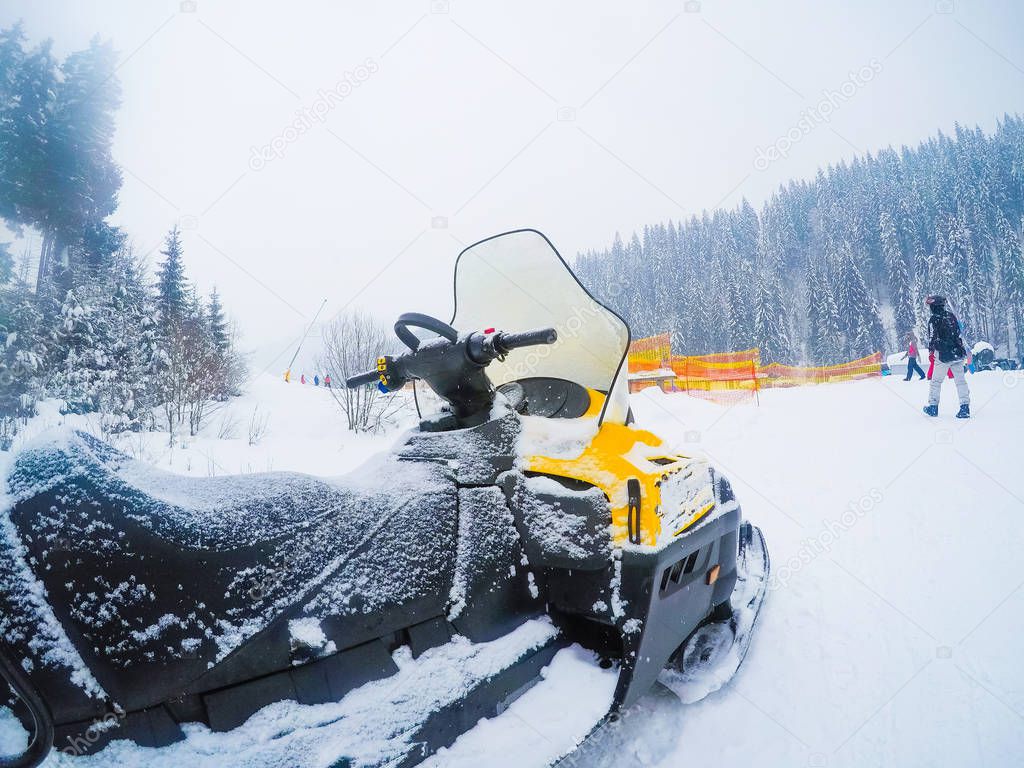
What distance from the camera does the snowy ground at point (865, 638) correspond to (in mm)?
1793

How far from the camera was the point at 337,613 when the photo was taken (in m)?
1.25

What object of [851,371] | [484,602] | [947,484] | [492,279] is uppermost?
[492,279]

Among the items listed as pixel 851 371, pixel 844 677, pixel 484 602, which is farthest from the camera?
pixel 851 371

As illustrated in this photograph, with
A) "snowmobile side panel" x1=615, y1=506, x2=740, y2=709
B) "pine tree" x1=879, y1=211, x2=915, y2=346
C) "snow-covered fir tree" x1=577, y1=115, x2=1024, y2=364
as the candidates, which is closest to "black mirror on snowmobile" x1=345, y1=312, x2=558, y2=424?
"snowmobile side panel" x1=615, y1=506, x2=740, y2=709

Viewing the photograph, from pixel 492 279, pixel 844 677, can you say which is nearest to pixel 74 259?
pixel 492 279

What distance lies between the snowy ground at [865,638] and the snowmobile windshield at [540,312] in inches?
47.4

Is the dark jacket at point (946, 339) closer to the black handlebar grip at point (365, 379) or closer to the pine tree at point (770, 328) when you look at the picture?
the black handlebar grip at point (365, 379)

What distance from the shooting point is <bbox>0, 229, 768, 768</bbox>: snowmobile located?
95cm

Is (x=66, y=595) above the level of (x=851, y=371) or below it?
above

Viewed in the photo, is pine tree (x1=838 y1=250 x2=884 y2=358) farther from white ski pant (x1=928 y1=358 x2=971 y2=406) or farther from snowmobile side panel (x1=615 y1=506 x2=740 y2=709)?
snowmobile side panel (x1=615 y1=506 x2=740 y2=709)

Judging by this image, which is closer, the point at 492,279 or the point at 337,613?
the point at 337,613

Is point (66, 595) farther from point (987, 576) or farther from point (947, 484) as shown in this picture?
point (947, 484)

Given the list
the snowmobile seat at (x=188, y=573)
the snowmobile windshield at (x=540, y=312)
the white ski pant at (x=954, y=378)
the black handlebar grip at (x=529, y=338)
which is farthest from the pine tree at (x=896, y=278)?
the snowmobile seat at (x=188, y=573)

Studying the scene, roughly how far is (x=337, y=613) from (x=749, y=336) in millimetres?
54402
